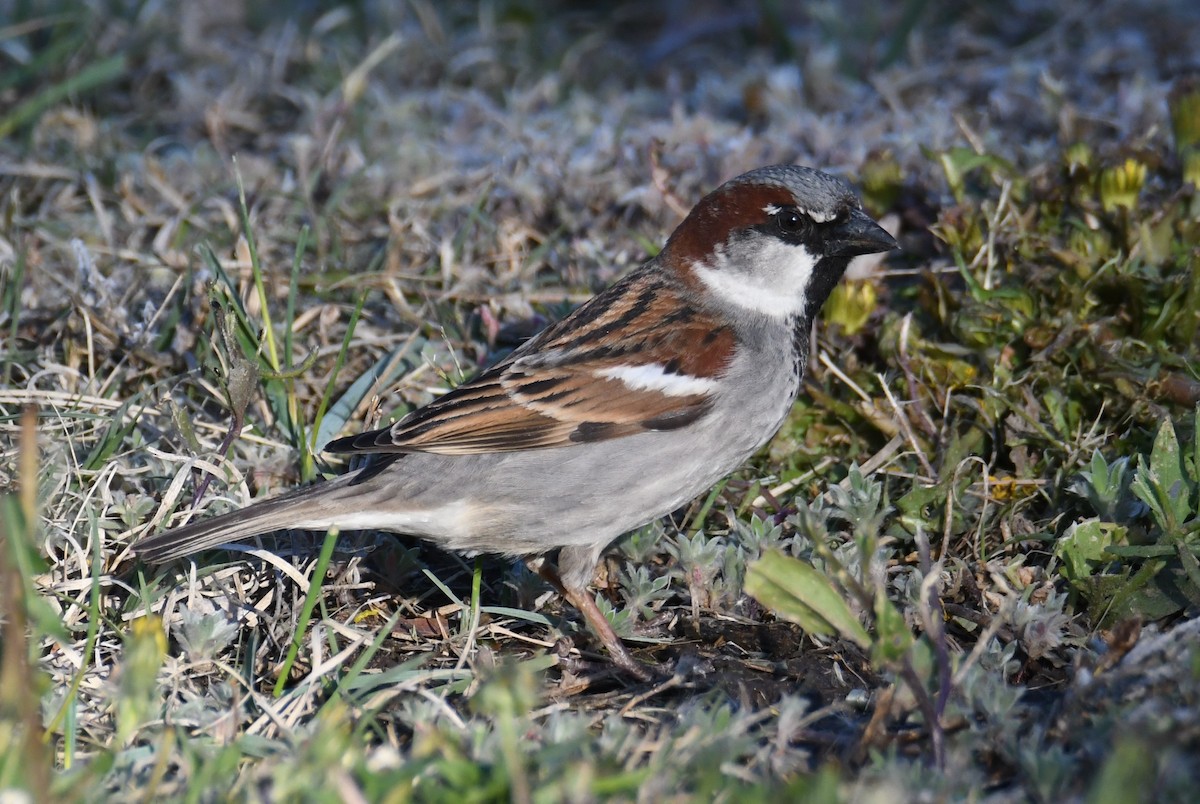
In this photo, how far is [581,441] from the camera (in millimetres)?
3396

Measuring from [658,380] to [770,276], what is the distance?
0.54 metres

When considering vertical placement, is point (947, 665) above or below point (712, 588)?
above

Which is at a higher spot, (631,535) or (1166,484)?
(1166,484)

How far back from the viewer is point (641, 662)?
331 cm

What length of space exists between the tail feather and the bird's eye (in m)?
1.55

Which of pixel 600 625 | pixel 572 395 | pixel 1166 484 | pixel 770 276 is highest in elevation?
pixel 770 276

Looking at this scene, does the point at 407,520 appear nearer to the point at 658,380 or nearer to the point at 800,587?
the point at 658,380

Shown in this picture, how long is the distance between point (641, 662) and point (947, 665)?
0.98m

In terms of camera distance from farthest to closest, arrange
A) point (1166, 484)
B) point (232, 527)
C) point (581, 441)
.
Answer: point (581, 441) < point (1166, 484) < point (232, 527)

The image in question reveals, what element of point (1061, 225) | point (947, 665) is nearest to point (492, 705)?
point (947, 665)

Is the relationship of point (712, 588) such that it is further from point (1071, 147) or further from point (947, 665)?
point (1071, 147)

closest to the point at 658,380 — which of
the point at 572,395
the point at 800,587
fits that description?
the point at 572,395

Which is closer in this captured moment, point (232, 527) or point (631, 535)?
point (232, 527)

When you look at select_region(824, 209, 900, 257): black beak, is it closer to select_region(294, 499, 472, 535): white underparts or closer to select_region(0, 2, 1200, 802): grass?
select_region(0, 2, 1200, 802): grass
